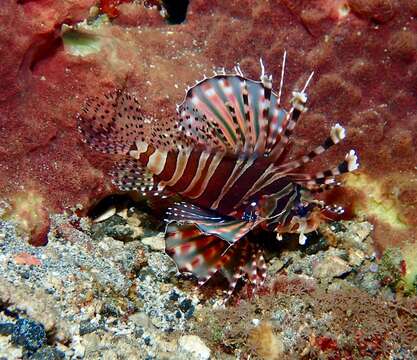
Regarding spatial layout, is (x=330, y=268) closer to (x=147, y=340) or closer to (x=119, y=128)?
(x=147, y=340)

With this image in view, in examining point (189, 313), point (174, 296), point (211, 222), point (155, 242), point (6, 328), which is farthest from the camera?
point (155, 242)

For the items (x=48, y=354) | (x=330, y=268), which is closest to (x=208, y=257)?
(x=330, y=268)

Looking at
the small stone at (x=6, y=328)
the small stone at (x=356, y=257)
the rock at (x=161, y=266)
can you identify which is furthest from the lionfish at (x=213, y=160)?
the small stone at (x=6, y=328)

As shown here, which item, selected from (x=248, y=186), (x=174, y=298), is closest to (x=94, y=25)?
(x=248, y=186)

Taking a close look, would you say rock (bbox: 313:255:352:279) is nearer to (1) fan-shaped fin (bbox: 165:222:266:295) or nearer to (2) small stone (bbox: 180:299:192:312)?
(1) fan-shaped fin (bbox: 165:222:266:295)

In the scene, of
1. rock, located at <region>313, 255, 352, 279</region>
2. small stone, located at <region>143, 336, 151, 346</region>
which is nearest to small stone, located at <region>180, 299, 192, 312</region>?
small stone, located at <region>143, 336, 151, 346</region>

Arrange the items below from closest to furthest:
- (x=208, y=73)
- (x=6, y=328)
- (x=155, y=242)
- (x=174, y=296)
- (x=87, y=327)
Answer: (x=6, y=328) < (x=87, y=327) < (x=174, y=296) < (x=208, y=73) < (x=155, y=242)
